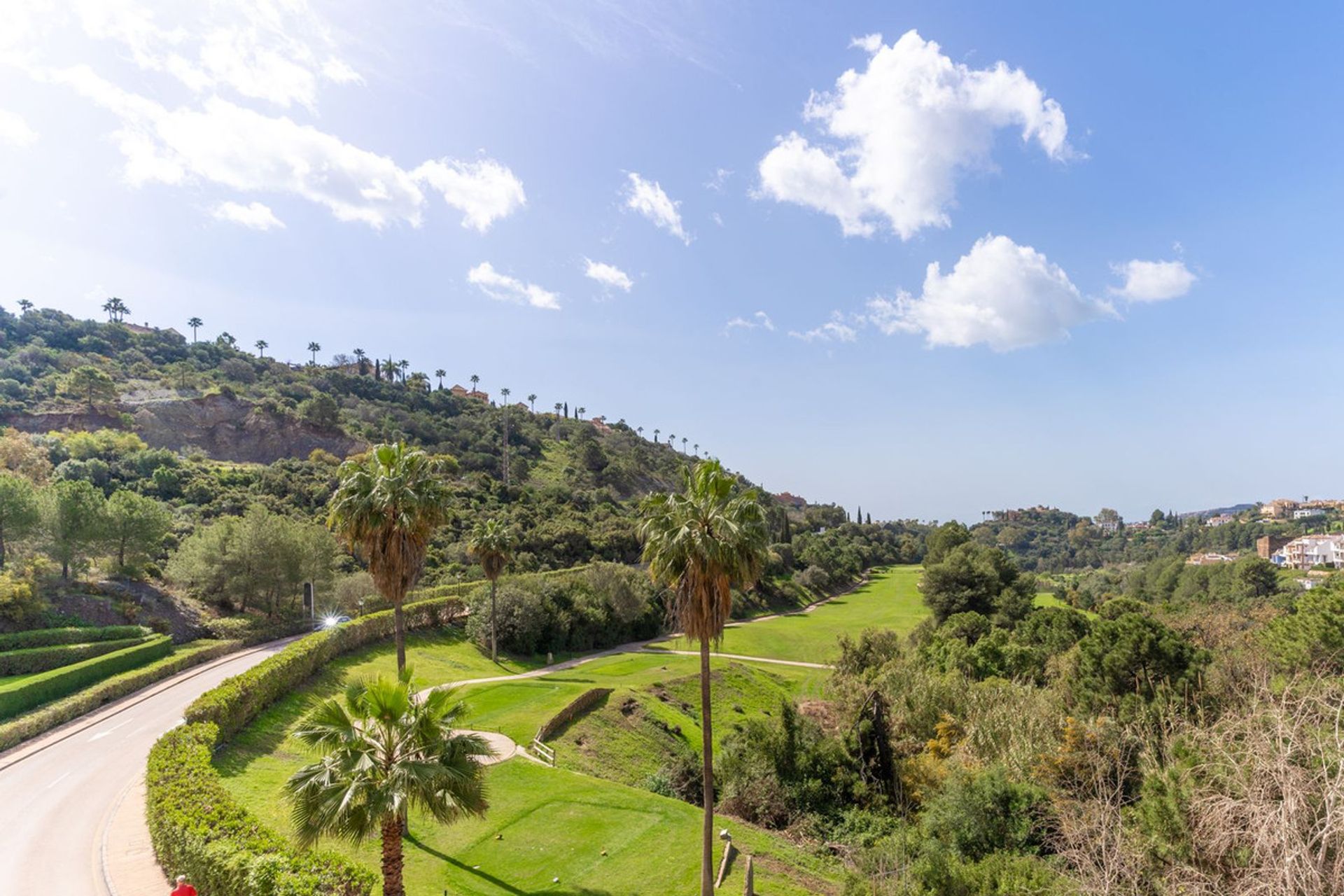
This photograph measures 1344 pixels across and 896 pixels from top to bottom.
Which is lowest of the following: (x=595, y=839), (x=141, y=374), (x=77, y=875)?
Result: (x=595, y=839)

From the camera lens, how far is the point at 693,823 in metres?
21.3

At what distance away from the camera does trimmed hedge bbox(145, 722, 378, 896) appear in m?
11.0

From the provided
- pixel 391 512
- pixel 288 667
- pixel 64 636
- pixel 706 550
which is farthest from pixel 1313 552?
pixel 64 636

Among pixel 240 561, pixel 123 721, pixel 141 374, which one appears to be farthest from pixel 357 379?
pixel 123 721

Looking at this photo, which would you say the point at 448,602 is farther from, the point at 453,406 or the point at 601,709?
the point at 453,406

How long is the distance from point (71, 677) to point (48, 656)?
289cm

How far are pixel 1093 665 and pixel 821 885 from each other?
66.0 feet

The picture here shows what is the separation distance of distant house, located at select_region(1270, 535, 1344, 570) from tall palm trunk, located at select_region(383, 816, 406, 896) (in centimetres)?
16948

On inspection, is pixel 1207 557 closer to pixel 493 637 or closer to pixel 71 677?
pixel 493 637

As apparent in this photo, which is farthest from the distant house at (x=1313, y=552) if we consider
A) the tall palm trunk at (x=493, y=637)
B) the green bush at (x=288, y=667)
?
the green bush at (x=288, y=667)

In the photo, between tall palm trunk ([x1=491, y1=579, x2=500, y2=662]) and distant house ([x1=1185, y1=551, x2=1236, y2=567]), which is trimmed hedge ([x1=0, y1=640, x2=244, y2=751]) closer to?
tall palm trunk ([x1=491, y1=579, x2=500, y2=662])

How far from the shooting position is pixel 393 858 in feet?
39.9

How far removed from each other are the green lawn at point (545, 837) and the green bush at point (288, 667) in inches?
30.1

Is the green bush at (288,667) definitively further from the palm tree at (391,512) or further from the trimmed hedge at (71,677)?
the trimmed hedge at (71,677)
